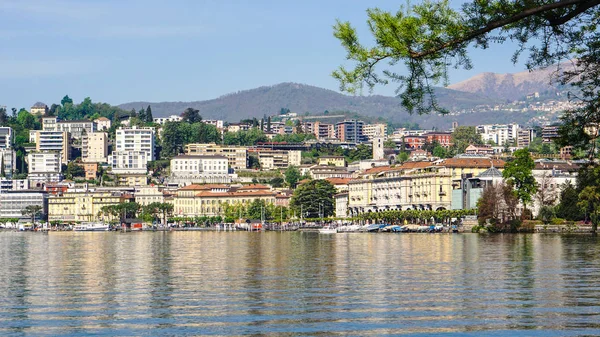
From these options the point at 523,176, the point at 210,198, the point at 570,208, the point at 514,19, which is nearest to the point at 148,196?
the point at 210,198

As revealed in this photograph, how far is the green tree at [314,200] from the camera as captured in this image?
148625mm

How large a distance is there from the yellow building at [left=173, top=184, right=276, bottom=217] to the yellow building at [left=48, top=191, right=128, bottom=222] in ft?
39.0

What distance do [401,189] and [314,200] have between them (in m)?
19.4

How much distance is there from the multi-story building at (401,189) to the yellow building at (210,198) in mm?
28387

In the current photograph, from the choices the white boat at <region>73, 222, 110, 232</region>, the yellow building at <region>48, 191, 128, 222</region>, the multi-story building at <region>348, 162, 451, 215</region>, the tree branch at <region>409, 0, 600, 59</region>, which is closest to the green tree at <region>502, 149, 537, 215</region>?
the multi-story building at <region>348, 162, 451, 215</region>

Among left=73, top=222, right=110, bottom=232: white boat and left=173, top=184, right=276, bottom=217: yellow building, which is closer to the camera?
left=73, top=222, right=110, bottom=232: white boat

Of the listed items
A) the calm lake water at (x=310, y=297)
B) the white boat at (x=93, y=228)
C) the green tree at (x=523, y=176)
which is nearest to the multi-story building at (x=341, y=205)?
the white boat at (x=93, y=228)

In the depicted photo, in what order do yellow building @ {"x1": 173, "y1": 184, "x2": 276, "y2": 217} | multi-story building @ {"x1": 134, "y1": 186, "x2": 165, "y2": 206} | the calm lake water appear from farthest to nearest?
multi-story building @ {"x1": 134, "y1": 186, "x2": 165, "y2": 206} → yellow building @ {"x1": 173, "y1": 184, "x2": 276, "y2": 217} → the calm lake water

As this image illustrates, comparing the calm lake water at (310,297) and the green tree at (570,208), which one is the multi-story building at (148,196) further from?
the calm lake water at (310,297)

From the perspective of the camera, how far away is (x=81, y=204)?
192625 millimetres

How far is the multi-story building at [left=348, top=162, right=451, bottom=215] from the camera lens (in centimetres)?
12381

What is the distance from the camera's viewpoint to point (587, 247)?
52188mm

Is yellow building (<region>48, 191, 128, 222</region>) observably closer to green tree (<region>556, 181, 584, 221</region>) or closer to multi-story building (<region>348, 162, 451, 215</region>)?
multi-story building (<region>348, 162, 451, 215</region>)

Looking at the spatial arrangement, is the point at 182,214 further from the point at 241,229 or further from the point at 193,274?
the point at 193,274
